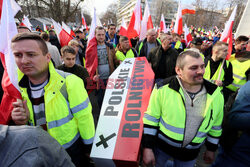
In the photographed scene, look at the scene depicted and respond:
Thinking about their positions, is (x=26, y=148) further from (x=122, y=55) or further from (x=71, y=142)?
(x=122, y=55)

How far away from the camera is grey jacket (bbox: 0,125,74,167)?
1.88 feet

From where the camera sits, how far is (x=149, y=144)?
1649 millimetres

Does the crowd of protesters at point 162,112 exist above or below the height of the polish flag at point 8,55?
below

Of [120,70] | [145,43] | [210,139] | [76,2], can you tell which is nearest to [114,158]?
[210,139]

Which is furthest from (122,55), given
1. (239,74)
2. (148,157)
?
(148,157)

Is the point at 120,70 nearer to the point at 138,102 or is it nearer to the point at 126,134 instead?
the point at 138,102

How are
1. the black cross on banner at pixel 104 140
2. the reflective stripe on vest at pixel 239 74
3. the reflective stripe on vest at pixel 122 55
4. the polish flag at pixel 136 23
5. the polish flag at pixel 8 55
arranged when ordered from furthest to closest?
the polish flag at pixel 136 23 < the reflective stripe on vest at pixel 122 55 < the reflective stripe on vest at pixel 239 74 < the black cross on banner at pixel 104 140 < the polish flag at pixel 8 55

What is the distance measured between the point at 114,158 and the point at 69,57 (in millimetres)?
1939

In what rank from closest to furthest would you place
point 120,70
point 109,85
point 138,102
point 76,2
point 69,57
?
point 138,102 → point 69,57 → point 109,85 → point 120,70 → point 76,2

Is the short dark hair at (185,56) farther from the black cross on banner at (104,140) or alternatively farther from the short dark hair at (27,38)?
the short dark hair at (27,38)

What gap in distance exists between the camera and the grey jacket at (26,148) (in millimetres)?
573

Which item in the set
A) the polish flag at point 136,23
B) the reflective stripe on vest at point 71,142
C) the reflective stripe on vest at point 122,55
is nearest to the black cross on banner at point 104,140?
the reflective stripe on vest at point 71,142

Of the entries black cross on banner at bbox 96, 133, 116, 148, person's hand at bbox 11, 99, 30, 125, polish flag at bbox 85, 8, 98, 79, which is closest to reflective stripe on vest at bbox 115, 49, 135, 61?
polish flag at bbox 85, 8, 98, 79

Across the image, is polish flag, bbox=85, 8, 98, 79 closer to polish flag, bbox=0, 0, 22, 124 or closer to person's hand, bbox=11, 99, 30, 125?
polish flag, bbox=0, 0, 22, 124
